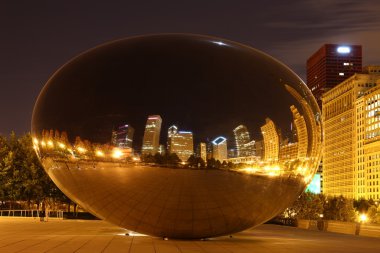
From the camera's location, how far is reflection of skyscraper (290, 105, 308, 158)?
16.2 m

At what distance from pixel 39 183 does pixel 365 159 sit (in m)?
135

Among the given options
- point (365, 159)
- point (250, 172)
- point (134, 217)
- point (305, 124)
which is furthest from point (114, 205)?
point (365, 159)

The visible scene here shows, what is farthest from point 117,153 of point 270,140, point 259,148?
point 270,140

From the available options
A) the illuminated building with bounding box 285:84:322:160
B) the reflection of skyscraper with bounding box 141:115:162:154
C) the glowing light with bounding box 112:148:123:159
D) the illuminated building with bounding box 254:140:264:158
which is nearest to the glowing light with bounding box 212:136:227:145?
the illuminated building with bounding box 254:140:264:158

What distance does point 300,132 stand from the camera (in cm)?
1625

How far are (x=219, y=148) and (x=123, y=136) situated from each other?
2342mm

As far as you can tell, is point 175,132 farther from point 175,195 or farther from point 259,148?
point 259,148

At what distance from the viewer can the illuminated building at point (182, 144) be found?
1423 cm

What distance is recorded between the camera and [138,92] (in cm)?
1470

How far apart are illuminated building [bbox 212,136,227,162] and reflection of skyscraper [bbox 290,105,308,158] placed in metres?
2.59

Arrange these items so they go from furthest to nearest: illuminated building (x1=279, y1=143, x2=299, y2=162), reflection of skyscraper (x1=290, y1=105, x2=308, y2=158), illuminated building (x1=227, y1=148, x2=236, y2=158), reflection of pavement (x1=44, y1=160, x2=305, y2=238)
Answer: reflection of skyscraper (x1=290, y1=105, x2=308, y2=158), illuminated building (x1=279, y1=143, x2=299, y2=162), reflection of pavement (x1=44, y1=160, x2=305, y2=238), illuminated building (x1=227, y1=148, x2=236, y2=158)

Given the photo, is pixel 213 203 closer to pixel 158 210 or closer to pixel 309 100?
pixel 158 210

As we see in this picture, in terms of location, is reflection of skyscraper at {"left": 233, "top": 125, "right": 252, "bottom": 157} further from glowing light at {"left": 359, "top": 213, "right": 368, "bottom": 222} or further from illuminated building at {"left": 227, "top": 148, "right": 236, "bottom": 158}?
glowing light at {"left": 359, "top": 213, "right": 368, "bottom": 222}

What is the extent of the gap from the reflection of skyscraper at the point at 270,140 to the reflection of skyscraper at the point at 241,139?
21.4 inches
